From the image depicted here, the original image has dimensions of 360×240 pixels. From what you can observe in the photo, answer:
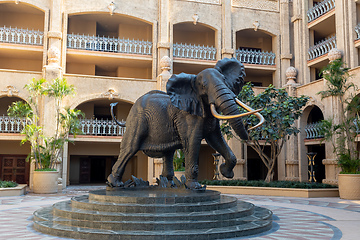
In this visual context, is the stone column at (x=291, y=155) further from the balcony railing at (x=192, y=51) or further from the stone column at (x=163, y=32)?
the stone column at (x=163, y=32)

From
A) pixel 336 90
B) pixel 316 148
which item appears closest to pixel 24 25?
pixel 336 90

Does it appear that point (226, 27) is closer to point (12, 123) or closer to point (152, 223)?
point (12, 123)

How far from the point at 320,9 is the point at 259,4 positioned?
323 centimetres

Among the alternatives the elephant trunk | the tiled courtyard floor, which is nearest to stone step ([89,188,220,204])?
the tiled courtyard floor

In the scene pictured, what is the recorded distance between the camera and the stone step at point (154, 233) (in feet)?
15.4

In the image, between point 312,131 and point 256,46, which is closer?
point 312,131

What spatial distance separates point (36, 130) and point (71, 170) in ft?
25.1

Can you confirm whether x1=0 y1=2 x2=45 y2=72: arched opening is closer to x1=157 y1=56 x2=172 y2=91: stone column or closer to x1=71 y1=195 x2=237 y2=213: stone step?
x1=157 y1=56 x2=172 y2=91: stone column

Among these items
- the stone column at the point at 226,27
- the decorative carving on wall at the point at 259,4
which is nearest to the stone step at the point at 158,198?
the stone column at the point at 226,27

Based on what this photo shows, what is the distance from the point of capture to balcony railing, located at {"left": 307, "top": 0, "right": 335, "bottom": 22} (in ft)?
56.9

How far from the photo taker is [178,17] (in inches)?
738

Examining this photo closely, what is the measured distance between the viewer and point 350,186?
1198 cm

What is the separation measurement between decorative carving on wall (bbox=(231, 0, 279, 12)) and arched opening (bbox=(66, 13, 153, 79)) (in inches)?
198

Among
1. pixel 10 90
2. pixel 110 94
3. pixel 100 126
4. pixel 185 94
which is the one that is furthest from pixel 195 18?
pixel 185 94
